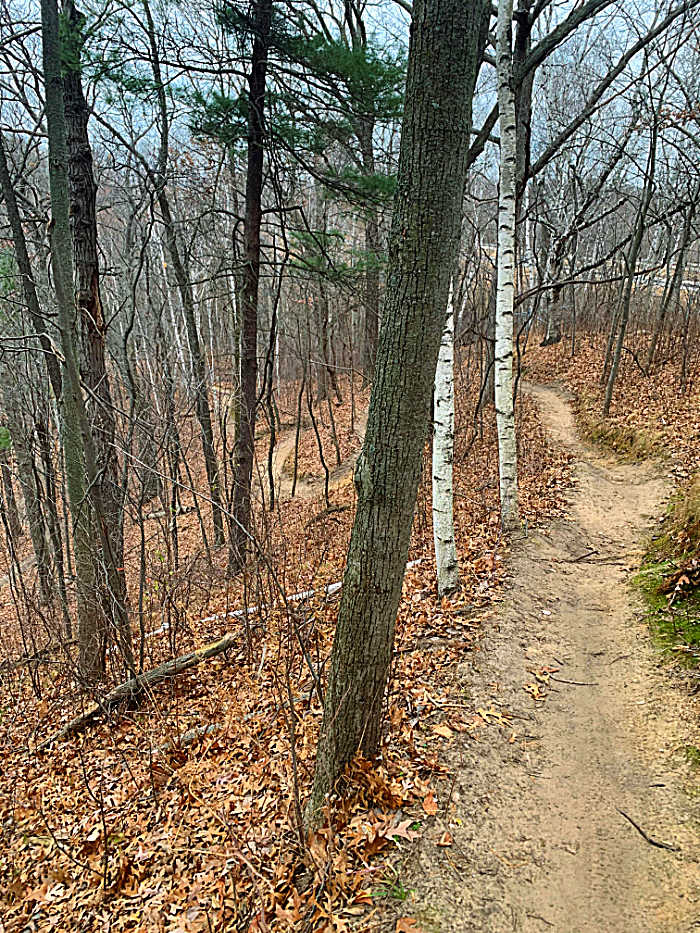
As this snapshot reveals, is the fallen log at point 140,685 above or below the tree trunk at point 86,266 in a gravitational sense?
below

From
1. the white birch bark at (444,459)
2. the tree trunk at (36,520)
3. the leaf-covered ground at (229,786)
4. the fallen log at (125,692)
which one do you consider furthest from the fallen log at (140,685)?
the tree trunk at (36,520)

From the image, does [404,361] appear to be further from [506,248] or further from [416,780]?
[506,248]

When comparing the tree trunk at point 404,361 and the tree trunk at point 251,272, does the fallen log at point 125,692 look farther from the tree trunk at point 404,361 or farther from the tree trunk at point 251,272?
the tree trunk at point 404,361

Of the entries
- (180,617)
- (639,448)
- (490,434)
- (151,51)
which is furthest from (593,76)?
(180,617)

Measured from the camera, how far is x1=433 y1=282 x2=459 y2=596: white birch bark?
218 inches

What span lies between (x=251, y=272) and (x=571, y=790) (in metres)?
8.23

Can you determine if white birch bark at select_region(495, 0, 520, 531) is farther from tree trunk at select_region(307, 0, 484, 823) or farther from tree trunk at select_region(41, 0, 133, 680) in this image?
tree trunk at select_region(41, 0, 133, 680)

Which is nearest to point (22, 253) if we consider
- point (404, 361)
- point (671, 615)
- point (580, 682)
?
point (404, 361)

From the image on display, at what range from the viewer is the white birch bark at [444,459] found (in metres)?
5.53

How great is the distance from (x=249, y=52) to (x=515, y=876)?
385 inches

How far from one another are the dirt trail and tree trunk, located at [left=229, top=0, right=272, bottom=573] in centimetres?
436

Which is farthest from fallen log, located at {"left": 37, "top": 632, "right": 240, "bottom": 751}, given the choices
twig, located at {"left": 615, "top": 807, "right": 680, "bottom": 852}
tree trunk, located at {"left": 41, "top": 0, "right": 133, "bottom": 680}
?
twig, located at {"left": 615, "top": 807, "right": 680, "bottom": 852}

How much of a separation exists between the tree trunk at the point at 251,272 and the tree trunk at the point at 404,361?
4509 millimetres

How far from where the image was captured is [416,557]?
785cm
